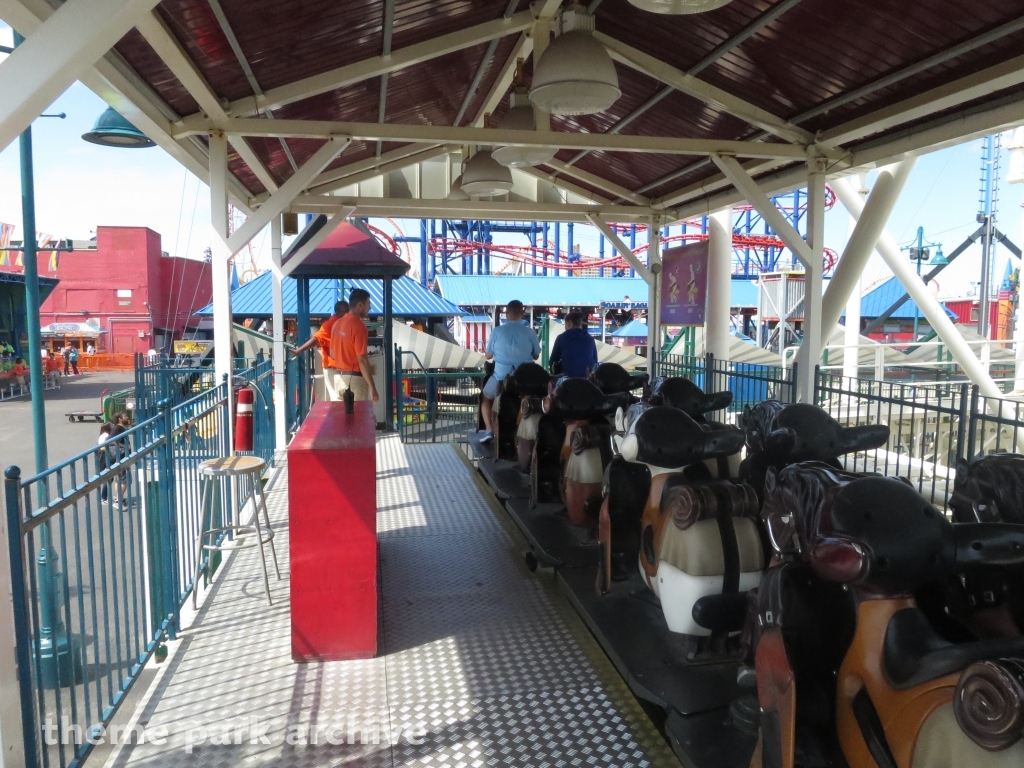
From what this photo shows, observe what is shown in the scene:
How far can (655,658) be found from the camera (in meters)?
2.75

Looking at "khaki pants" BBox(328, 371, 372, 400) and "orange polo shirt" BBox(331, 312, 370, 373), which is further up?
"orange polo shirt" BBox(331, 312, 370, 373)

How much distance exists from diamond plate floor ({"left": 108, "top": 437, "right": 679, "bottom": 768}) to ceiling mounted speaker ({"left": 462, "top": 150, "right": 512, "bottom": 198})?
299cm

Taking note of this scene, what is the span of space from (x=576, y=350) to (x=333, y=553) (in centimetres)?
388

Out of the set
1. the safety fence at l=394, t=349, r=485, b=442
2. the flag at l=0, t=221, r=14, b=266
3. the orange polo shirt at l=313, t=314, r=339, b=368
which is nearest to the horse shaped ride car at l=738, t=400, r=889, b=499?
the orange polo shirt at l=313, t=314, r=339, b=368

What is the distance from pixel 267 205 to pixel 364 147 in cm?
248

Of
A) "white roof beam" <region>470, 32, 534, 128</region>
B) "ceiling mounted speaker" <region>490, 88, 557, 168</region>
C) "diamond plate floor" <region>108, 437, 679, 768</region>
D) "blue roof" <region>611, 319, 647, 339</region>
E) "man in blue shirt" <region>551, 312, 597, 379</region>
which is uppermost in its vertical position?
"white roof beam" <region>470, 32, 534, 128</region>

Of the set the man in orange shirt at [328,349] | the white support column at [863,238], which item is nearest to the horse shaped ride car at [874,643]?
the man in orange shirt at [328,349]

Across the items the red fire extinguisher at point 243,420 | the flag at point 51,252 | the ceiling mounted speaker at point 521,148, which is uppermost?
the flag at point 51,252

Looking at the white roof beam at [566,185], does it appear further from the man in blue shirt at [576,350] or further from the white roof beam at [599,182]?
the man in blue shirt at [576,350]

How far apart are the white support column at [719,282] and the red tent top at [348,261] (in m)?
3.73

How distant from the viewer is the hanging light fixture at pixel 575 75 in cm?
372

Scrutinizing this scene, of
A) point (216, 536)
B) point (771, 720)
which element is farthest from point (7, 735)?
point (216, 536)

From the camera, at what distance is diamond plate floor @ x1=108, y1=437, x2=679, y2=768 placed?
97.2 inches

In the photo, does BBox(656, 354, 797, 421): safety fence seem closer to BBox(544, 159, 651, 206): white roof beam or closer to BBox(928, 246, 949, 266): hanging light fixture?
BBox(544, 159, 651, 206): white roof beam
